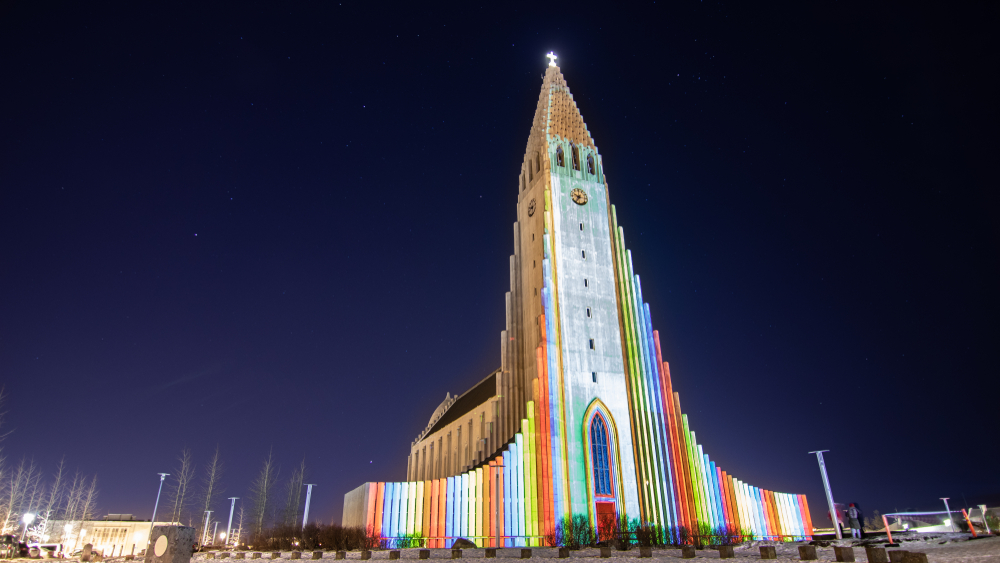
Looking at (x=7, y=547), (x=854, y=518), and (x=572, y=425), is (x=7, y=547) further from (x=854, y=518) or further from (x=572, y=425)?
(x=854, y=518)

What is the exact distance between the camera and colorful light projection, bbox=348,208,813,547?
3120 cm

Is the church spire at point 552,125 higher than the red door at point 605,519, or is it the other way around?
the church spire at point 552,125

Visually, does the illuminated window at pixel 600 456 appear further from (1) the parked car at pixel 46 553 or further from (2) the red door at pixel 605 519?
(1) the parked car at pixel 46 553

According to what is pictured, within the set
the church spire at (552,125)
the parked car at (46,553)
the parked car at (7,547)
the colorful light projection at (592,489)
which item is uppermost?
the church spire at (552,125)

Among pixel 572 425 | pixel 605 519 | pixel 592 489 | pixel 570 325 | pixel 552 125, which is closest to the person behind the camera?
pixel 605 519

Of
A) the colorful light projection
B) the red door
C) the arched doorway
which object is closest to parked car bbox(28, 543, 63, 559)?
the colorful light projection

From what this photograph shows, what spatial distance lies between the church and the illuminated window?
0.06 metres

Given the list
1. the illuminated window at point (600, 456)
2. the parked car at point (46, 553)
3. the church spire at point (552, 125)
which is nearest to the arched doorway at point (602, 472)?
the illuminated window at point (600, 456)

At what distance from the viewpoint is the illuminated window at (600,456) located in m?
34.5

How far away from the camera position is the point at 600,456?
3541 cm

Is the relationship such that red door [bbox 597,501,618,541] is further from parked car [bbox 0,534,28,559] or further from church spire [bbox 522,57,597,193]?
parked car [bbox 0,534,28,559]

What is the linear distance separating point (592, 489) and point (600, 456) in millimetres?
2299

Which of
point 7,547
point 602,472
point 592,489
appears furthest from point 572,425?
point 7,547

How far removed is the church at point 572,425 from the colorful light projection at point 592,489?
74mm
